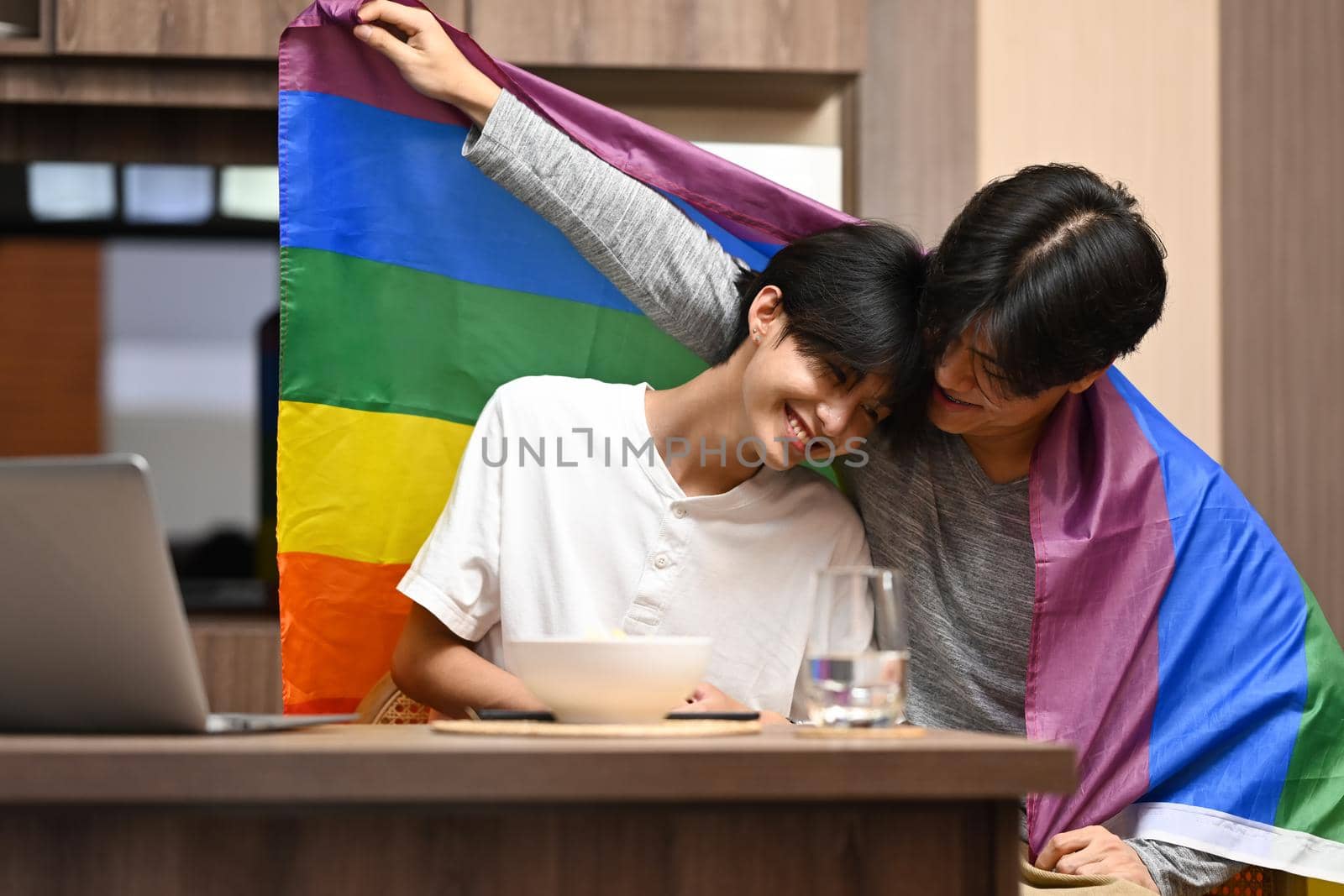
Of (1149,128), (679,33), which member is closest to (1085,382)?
(679,33)

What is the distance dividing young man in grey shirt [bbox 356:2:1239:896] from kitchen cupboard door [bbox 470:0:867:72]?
79 centimetres

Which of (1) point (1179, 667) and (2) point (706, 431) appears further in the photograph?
(2) point (706, 431)

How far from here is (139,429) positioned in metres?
2.63

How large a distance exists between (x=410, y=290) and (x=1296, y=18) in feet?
6.03

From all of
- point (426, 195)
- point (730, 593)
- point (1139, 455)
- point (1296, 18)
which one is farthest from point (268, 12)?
point (1296, 18)

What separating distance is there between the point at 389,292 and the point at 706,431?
1.45ft

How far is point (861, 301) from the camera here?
1346 millimetres

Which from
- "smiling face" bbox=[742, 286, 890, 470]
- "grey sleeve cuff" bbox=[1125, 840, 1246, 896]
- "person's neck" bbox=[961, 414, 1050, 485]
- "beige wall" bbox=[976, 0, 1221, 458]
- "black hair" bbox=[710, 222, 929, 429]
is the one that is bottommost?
"grey sleeve cuff" bbox=[1125, 840, 1246, 896]

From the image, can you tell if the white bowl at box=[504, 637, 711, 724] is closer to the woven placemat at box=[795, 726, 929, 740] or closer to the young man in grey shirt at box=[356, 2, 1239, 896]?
the woven placemat at box=[795, 726, 929, 740]

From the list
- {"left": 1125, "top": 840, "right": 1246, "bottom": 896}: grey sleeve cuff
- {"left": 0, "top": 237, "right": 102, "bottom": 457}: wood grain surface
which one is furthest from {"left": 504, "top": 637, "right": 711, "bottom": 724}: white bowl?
{"left": 0, "top": 237, "right": 102, "bottom": 457}: wood grain surface

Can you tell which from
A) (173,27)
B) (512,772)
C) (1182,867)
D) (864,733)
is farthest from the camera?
(173,27)

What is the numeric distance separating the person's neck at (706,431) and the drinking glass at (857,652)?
618mm

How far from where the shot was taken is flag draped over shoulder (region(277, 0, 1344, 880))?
4.23ft

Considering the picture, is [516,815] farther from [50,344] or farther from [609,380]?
[50,344]
